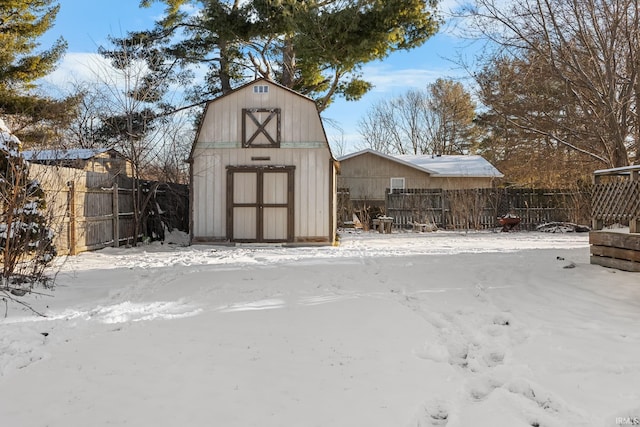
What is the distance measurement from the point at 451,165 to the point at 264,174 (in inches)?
626

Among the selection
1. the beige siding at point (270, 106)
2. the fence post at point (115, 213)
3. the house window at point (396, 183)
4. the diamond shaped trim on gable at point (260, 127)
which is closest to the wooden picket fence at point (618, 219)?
the beige siding at point (270, 106)

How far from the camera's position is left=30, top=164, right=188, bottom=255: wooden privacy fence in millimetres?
9164

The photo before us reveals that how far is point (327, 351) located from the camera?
4031 millimetres

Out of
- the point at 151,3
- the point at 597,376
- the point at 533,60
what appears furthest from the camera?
the point at 151,3

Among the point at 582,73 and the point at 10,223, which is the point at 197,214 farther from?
the point at 582,73

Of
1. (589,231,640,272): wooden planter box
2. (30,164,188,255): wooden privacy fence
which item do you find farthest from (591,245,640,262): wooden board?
(30,164,188,255): wooden privacy fence

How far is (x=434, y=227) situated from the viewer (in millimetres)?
18797

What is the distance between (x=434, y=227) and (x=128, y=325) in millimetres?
15504

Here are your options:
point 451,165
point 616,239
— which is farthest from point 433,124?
point 616,239

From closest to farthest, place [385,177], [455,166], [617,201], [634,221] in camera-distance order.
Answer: [634,221]
[617,201]
[385,177]
[455,166]

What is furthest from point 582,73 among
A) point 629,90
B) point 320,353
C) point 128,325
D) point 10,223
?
point 10,223

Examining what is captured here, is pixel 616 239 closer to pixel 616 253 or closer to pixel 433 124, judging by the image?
pixel 616 253

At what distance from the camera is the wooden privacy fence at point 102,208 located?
9164mm

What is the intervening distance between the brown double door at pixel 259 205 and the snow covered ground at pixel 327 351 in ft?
17.3
